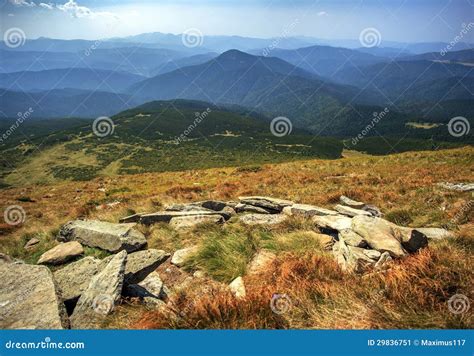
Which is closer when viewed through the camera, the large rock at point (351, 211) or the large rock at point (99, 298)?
the large rock at point (99, 298)

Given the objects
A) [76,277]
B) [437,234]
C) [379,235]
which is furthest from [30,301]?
[437,234]

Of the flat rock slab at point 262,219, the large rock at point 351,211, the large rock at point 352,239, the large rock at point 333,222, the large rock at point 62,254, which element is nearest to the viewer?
the large rock at point 352,239

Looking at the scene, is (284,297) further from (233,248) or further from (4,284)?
(4,284)

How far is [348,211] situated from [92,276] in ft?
25.8

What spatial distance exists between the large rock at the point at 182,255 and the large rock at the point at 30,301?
8.42 ft

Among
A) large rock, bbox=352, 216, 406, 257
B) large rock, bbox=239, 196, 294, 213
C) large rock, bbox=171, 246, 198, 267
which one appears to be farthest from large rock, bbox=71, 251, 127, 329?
large rock, bbox=239, 196, 294, 213

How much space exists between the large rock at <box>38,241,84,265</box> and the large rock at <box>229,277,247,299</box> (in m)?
5.12

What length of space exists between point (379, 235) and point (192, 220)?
18.9ft

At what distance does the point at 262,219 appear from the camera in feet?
34.4

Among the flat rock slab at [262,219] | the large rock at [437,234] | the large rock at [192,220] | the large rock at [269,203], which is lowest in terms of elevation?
the large rock at [192,220]

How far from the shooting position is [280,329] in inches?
183

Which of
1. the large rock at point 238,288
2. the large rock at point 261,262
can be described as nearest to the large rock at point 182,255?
the large rock at point 261,262

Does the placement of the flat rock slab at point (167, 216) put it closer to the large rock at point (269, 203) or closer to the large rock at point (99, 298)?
the large rock at point (269, 203)

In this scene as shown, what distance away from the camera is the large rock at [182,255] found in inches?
304
